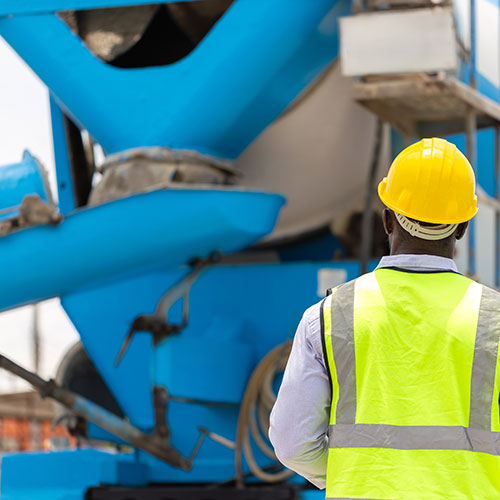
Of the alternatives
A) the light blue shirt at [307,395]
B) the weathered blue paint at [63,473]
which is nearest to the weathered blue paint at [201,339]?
the weathered blue paint at [63,473]

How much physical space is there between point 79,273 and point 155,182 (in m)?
0.55

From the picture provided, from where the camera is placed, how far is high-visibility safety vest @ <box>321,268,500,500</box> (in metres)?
1.73

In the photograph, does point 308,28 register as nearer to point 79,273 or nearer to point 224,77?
point 224,77

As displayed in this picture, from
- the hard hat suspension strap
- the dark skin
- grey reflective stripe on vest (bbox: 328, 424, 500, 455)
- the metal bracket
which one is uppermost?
the hard hat suspension strap

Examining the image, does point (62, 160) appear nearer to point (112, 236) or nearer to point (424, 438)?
point (112, 236)

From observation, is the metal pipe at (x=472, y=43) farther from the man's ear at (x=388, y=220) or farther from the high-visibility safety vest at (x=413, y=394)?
the high-visibility safety vest at (x=413, y=394)

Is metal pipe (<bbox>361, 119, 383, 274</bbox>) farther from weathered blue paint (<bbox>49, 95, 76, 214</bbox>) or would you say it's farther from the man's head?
the man's head

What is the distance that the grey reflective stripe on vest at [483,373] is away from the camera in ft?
5.74

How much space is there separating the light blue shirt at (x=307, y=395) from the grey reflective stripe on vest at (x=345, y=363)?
29 mm

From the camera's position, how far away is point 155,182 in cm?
481

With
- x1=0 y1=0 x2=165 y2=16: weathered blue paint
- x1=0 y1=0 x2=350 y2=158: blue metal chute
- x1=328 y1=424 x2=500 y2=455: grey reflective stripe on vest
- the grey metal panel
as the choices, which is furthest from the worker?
x1=0 y1=0 x2=165 y2=16: weathered blue paint

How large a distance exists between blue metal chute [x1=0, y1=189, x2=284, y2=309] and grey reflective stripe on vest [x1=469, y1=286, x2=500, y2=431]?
2.87 m

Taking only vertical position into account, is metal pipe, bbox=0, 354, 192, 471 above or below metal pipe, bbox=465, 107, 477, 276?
below

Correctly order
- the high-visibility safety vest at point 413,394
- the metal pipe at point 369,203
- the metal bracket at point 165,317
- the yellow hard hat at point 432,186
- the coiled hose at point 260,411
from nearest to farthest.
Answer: the high-visibility safety vest at point 413,394 → the yellow hard hat at point 432,186 → the coiled hose at point 260,411 → the metal bracket at point 165,317 → the metal pipe at point 369,203
